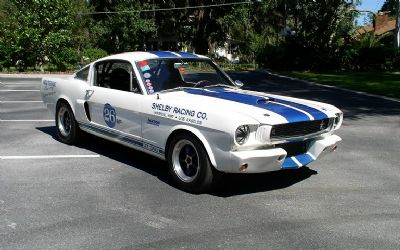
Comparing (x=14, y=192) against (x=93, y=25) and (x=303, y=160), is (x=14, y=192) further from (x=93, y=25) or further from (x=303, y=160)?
(x=93, y=25)

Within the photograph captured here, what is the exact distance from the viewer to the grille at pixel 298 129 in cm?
505

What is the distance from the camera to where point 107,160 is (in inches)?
271

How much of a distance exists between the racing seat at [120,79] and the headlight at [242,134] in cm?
207

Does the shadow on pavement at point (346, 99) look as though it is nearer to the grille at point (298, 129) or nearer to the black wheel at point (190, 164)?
the grille at point (298, 129)

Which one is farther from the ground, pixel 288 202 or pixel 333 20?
pixel 333 20

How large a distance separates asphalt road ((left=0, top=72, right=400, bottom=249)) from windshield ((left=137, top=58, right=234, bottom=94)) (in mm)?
1209

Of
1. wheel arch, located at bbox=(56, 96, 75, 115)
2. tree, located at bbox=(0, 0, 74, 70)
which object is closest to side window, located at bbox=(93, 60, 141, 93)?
wheel arch, located at bbox=(56, 96, 75, 115)

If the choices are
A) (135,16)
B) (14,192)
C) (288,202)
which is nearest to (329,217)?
(288,202)

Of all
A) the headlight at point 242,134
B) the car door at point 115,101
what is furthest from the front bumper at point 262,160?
the car door at point 115,101

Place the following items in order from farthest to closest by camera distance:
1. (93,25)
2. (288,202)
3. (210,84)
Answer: (93,25) → (210,84) → (288,202)

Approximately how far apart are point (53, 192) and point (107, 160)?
1.53m

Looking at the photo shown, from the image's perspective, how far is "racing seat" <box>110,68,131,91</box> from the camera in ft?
21.0

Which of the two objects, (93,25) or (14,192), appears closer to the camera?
(14,192)

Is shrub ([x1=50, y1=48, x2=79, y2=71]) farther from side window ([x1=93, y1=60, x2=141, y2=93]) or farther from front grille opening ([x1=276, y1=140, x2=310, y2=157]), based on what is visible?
front grille opening ([x1=276, y1=140, x2=310, y2=157])
